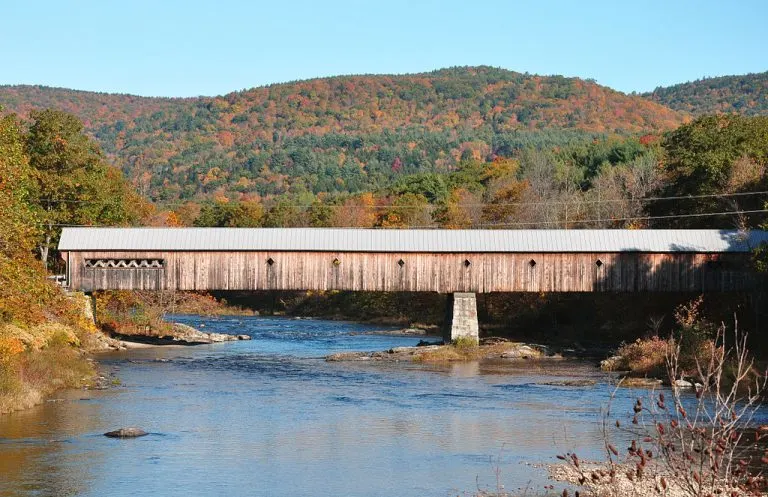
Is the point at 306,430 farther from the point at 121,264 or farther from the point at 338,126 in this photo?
the point at 338,126

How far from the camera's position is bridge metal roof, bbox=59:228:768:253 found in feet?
115

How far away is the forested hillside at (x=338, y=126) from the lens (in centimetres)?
12306

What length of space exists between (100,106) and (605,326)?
14021 cm

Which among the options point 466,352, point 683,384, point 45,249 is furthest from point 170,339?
point 683,384

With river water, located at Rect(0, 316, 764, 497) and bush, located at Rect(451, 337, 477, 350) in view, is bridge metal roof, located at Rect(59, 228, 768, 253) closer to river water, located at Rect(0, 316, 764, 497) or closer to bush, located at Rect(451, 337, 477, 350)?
bush, located at Rect(451, 337, 477, 350)

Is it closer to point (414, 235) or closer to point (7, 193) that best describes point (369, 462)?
point (7, 193)

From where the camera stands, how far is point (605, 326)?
39719 mm

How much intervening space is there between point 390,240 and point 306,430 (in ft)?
56.0

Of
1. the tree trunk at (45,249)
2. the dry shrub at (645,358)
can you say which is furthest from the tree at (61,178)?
the dry shrub at (645,358)

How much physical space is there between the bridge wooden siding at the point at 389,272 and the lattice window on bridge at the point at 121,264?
0.28 feet

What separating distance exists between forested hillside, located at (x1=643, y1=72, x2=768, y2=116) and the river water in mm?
128056

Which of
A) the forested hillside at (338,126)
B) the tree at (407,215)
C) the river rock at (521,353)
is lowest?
the river rock at (521,353)

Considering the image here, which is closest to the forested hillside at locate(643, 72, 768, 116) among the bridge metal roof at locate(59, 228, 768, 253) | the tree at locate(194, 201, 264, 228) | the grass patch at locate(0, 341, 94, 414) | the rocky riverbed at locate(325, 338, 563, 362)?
the tree at locate(194, 201, 264, 228)

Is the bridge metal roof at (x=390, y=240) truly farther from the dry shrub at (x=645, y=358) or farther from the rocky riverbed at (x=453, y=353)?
the dry shrub at (x=645, y=358)
